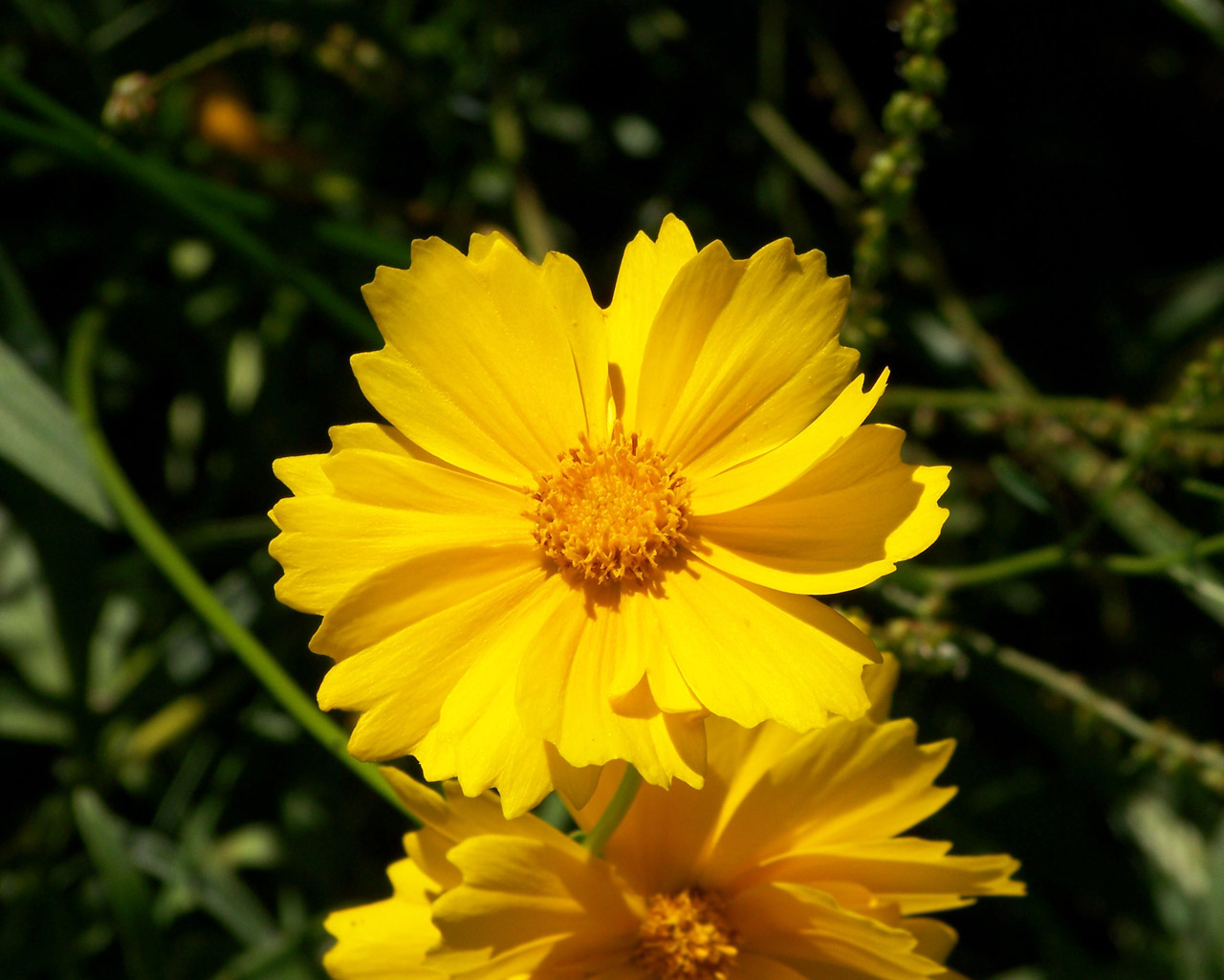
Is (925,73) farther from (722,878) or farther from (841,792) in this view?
(722,878)

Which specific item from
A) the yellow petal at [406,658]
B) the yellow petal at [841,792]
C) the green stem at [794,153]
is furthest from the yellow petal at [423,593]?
the green stem at [794,153]

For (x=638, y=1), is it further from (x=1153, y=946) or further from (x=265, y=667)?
(x=1153, y=946)

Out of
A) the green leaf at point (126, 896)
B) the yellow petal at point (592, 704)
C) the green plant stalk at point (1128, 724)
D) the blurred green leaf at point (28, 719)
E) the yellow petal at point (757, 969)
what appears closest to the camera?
the yellow petal at point (592, 704)

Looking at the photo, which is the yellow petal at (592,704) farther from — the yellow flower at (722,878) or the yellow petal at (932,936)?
the yellow petal at (932,936)

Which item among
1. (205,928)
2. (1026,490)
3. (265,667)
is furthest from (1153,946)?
(205,928)

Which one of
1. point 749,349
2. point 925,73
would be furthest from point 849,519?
point 925,73

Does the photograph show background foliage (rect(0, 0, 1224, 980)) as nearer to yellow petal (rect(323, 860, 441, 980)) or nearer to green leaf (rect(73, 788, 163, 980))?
green leaf (rect(73, 788, 163, 980))

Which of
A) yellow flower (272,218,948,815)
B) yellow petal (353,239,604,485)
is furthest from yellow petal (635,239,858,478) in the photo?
yellow petal (353,239,604,485)
